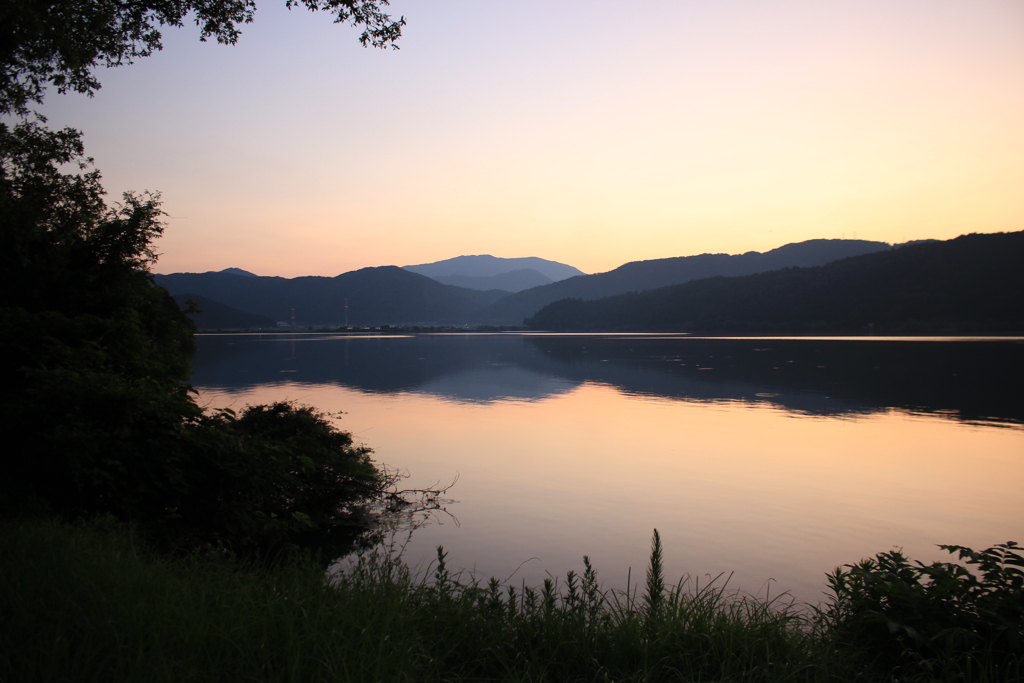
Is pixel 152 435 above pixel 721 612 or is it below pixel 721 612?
above

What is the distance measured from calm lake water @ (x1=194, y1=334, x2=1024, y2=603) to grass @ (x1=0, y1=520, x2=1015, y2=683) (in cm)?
275

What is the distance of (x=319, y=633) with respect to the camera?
3455 mm

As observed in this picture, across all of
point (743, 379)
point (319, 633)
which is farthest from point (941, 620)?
point (743, 379)

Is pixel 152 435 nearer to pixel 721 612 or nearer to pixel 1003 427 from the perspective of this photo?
pixel 721 612

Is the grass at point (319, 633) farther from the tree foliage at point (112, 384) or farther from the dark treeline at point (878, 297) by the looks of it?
the dark treeline at point (878, 297)

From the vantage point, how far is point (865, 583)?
191 inches

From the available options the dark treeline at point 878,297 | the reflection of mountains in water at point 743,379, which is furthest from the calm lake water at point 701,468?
the dark treeline at point 878,297

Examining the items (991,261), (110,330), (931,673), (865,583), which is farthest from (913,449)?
(991,261)

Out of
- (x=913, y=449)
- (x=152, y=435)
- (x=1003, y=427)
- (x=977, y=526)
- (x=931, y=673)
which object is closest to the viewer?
(x=931, y=673)

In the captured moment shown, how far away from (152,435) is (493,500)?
5.21 m

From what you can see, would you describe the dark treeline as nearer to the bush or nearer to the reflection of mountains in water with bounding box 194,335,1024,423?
the reflection of mountains in water with bounding box 194,335,1024,423

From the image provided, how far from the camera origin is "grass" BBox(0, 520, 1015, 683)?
3.20 m

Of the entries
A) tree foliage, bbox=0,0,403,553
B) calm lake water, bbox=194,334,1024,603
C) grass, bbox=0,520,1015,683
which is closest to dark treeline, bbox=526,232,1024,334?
calm lake water, bbox=194,334,1024,603

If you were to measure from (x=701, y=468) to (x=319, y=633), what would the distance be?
33.7 ft
